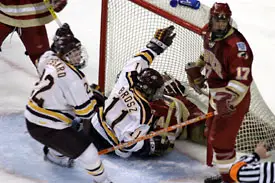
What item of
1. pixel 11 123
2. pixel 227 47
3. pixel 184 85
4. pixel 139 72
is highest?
pixel 227 47

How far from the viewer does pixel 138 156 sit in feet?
10.7

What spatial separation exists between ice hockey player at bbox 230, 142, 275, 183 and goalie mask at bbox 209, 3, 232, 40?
57 centimetres

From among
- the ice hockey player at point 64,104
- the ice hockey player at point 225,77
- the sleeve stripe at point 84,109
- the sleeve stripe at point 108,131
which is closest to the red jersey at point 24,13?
the ice hockey player at point 64,104

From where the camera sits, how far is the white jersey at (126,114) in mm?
3014

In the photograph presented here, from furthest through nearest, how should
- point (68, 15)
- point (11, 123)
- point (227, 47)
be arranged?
point (68, 15) → point (11, 123) → point (227, 47)

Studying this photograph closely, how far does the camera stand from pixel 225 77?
276 cm

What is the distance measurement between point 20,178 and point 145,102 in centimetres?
70

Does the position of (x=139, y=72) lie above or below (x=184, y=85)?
above

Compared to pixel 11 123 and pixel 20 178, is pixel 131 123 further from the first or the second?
pixel 11 123

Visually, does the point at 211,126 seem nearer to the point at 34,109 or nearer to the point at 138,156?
the point at 138,156

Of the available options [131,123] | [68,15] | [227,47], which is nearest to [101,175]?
[131,123]

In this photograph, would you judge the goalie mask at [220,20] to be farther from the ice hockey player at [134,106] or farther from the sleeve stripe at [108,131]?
the sleeve stripe at [108,131]

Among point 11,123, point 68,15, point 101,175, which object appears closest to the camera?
point 101,175

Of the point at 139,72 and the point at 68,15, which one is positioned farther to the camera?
the point at 68,15
